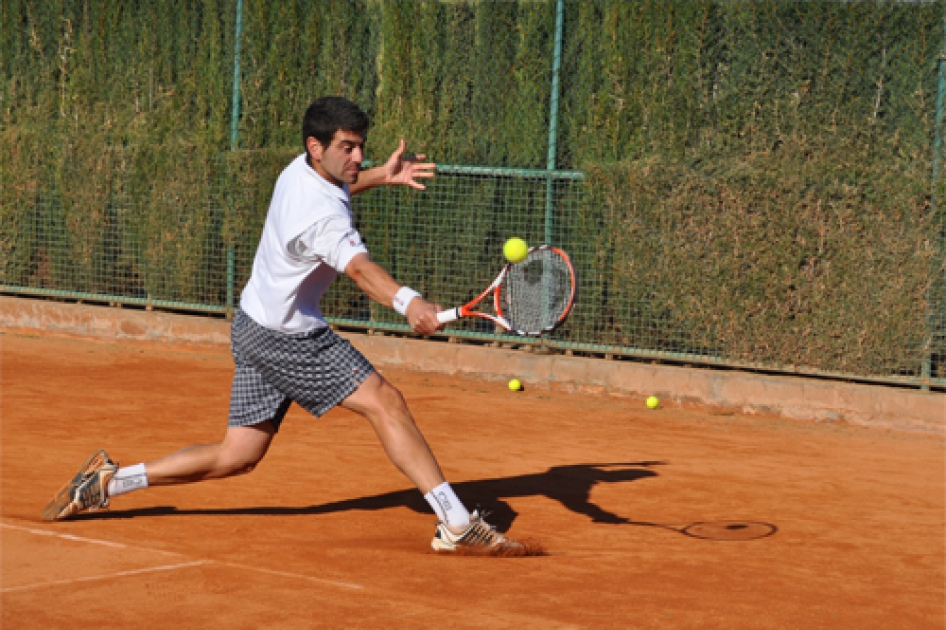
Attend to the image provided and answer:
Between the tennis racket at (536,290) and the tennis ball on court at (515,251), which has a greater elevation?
the tennis ball on court at (515,251)

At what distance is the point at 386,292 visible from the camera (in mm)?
4812

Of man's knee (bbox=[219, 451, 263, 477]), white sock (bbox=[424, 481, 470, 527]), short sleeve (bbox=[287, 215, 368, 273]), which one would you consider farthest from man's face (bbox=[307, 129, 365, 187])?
white sock (bbox=[424, 481, 470, 527])

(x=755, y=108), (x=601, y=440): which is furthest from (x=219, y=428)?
(x=755, y=108)

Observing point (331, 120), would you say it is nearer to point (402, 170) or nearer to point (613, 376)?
point (402, 170)

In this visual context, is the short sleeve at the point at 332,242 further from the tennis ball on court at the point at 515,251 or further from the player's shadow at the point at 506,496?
the player's shadow at the point at 506,496

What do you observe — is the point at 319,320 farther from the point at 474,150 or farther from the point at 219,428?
the point at 474,150

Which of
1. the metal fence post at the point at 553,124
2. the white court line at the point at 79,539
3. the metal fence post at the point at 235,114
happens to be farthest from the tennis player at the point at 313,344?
the metal fence post at the point at 235,114

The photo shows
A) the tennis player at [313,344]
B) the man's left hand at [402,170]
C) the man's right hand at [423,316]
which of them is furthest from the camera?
the man's left hand at [402,170]

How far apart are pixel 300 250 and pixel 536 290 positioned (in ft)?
4.90

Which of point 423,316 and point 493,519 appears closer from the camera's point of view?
point 423,316

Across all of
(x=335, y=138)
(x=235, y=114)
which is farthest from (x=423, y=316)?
(x=235, y=114)

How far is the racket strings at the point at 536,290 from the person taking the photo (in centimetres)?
599

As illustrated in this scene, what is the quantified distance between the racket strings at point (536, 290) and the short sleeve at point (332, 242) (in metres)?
1.14

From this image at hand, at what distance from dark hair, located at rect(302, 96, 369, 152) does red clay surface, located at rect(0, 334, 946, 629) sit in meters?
1.67
